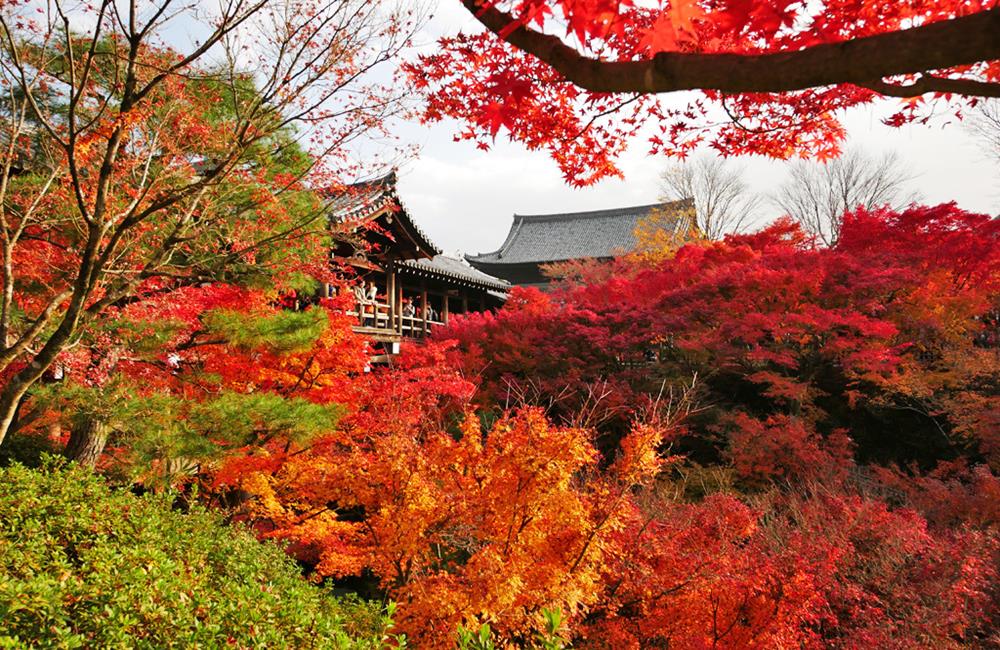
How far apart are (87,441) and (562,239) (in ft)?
92.3

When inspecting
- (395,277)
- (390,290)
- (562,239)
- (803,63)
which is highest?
(562,239)

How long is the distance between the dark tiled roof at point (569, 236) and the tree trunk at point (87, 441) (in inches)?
1016

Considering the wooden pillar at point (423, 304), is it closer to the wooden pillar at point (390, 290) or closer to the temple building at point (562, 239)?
the wooden pillar at point (390, 290)

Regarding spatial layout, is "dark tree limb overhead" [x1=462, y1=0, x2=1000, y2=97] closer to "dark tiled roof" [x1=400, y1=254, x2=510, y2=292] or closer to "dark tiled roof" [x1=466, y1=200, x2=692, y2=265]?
"dark tiled roof" [x1=400, y1=254, x2=510, y2=292]

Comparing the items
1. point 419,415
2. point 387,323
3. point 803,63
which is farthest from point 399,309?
point 803,63

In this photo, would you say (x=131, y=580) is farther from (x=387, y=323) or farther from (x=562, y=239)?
(x=562, y=239)

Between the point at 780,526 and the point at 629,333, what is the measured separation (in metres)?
5.55

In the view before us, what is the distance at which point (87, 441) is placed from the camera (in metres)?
6.52

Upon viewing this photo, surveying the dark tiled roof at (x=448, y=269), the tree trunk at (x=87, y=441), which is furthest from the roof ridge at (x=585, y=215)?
the tree trunk at (x=87, y=441)

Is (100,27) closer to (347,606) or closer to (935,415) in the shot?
(347,606)

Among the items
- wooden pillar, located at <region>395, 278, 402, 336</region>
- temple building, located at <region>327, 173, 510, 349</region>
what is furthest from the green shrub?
wooden pillar, located at <region>395, 278, 402, 336</region>

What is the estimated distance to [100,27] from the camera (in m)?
3.35

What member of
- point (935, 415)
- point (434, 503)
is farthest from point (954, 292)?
point (434, 503)

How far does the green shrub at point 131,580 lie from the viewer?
239 centimetres
